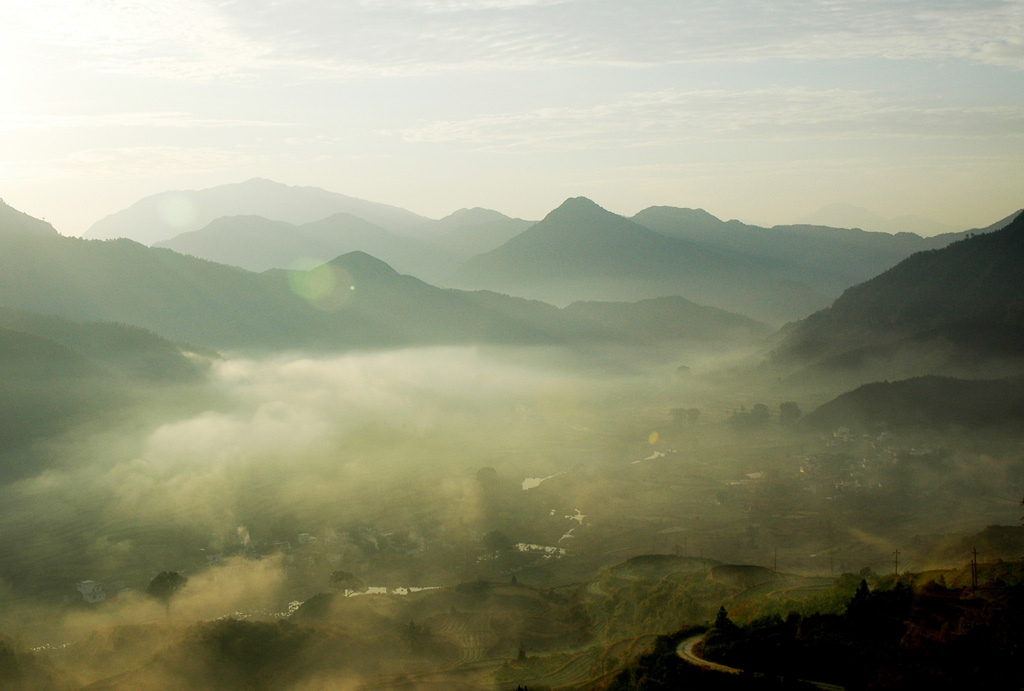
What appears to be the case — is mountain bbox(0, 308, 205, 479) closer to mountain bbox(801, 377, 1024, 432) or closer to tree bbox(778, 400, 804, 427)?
tree bbox(778, 400, 804, 427)

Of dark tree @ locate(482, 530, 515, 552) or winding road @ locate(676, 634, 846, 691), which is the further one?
dark tree @ locate(482, 530, 515, 552)

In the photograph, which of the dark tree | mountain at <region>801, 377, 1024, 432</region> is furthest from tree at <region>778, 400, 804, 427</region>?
the dark tree

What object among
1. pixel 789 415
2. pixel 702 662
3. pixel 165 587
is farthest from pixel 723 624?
pixel 789 415

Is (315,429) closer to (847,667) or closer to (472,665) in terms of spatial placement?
(472,665)

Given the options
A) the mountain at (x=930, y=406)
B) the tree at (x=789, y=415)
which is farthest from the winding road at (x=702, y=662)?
the tree at (x=789, y=415)

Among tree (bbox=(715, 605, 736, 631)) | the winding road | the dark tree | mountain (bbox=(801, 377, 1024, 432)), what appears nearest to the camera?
the winding road

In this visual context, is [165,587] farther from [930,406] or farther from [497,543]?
[930,406]

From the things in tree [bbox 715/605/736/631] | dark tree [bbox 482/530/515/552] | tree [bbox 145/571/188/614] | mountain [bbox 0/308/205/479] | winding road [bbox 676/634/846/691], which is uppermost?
mountain [bbox 0/308/205/479]
